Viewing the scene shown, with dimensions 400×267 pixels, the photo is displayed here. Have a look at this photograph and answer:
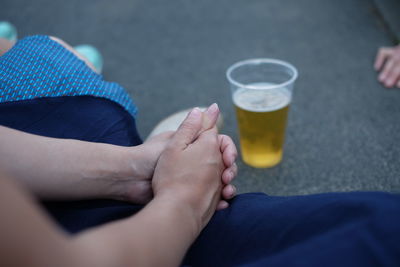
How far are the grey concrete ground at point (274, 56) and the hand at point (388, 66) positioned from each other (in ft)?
0.12

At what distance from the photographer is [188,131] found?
76 centimetres

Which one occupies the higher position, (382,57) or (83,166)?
(83,166)

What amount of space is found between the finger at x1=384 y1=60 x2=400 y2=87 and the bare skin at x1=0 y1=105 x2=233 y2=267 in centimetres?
93

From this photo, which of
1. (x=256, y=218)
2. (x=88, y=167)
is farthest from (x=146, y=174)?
(x=256, y=218)

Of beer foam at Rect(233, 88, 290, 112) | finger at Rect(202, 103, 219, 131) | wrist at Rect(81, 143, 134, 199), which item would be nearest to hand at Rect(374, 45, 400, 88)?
beer foam at Rect(233, 88, 290, 112)

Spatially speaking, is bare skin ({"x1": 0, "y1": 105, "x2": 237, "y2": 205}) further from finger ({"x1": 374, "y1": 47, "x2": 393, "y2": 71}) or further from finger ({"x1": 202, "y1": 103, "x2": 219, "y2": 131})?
→ finger ({"x1": 374, "y1": 47, "x2": 393, "y2": 71})

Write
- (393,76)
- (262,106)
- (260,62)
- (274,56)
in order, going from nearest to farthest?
(262,106)
(260,62)
(393,76)
(274,56)

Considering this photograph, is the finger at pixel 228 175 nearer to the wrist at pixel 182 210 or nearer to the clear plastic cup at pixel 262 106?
the wrist at pixel 182 210

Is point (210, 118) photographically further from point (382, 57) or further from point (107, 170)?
point (382, 57)

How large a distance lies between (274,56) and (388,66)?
1.62ft

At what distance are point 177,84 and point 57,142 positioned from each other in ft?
3.43

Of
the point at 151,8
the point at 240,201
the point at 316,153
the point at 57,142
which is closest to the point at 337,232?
the point at 240,201

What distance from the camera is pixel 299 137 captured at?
1.31 m

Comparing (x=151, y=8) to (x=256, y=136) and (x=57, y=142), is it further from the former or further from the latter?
(x=57, y=142)
